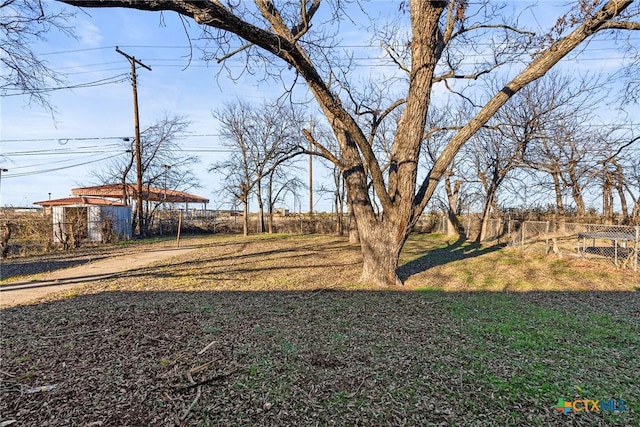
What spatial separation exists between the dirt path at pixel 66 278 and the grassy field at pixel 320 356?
59 centimetres

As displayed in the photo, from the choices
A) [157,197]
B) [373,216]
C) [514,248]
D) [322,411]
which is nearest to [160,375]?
[322,411]

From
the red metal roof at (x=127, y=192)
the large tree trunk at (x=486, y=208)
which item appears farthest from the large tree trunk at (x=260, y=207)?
the large tree trunk at (x=486, y=208)

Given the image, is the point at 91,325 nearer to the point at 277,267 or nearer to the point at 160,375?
the point at 160,375

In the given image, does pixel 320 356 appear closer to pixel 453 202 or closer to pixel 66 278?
pixel 66 278

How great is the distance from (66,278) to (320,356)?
656 centimetres

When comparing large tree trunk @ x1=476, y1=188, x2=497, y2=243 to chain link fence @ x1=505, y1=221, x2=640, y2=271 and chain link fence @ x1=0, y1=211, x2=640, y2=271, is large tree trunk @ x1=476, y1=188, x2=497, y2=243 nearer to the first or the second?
chain link fence @ x1=0, y1=211, x2=640, y2=271

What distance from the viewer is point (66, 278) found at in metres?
6.77

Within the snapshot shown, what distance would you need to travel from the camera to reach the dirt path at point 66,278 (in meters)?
5.28

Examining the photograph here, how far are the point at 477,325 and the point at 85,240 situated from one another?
581 inches

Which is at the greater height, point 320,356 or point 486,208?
point 486,208

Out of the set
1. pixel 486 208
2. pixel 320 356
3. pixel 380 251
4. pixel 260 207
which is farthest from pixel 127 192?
pixel 320 356

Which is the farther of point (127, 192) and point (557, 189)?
point (127, 192)

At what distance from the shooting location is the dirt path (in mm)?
5281

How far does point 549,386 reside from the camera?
2.46m
